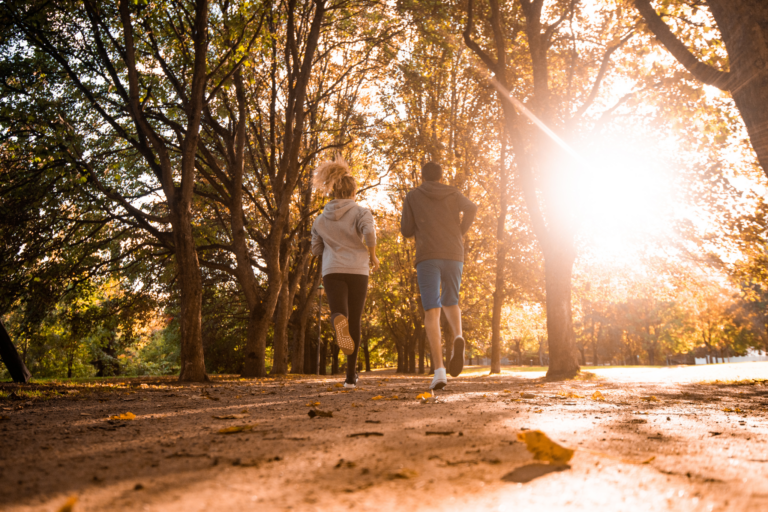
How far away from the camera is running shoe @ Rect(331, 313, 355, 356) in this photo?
17.8 ft

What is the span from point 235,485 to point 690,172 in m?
14.3

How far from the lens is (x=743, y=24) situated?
4551 mm

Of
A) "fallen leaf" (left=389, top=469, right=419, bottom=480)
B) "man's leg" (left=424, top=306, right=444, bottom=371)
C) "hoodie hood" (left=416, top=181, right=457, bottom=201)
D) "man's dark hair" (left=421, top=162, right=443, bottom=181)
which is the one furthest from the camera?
"man's dark hair" (left=421, top=162, right=443, bottom=181)

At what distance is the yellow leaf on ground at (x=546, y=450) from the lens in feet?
5.92

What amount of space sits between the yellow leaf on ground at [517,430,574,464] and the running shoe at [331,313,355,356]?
3.66 meters

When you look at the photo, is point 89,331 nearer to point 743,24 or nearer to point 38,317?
point 38,317

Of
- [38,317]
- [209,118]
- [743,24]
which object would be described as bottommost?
[38,317]

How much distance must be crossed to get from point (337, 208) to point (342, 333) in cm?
155

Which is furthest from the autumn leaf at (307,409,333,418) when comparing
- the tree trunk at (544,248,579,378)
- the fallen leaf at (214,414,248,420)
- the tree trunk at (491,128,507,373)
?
the tree trunk at (491,128,507,373)

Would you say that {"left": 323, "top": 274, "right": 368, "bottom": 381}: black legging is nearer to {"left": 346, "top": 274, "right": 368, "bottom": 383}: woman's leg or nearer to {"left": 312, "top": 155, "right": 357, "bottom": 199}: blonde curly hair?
{"left": 346, "top": 274, "right": 368, "bottom": 383}: woman's leg

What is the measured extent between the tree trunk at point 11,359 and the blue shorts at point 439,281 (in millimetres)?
7969

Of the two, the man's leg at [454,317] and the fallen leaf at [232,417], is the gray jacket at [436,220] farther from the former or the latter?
the fallen leaf at [232,417]

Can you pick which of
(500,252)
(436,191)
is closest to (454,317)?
(436,191)

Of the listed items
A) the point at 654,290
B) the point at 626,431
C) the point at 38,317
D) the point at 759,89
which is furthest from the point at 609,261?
the point at 38,317
